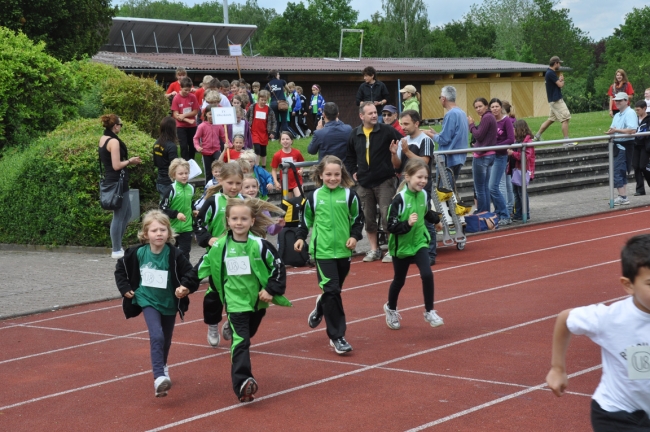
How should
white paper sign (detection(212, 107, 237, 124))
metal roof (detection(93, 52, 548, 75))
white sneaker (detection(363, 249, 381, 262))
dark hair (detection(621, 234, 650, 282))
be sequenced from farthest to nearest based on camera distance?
1. metal roof (detection(93, 52, 548, 75))
2. white paper sign (detection(212, 107, 237, 124))
3. white sneaker (detection(363, 249, 381, 262))
4. dark hair (detection(621, 234, 650, 282))

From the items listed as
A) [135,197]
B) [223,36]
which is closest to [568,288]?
[135,197]

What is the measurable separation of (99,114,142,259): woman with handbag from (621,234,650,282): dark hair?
10826 millimetres

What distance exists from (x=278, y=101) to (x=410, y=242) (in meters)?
16.5

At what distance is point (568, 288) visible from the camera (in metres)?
10.7

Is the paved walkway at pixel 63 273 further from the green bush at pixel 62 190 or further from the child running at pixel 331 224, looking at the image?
the child running at pixel 331 224

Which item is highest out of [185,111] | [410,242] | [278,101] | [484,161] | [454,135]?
[278,101]

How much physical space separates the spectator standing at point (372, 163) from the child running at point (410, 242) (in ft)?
11.7

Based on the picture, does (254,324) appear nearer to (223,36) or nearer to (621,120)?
(621,120)

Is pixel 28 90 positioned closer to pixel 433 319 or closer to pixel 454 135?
pixel 454 135

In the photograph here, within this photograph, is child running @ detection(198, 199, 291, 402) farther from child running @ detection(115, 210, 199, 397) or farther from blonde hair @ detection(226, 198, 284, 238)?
child running @ detection(115, 210, 199, 397)

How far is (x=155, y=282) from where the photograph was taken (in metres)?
7.20

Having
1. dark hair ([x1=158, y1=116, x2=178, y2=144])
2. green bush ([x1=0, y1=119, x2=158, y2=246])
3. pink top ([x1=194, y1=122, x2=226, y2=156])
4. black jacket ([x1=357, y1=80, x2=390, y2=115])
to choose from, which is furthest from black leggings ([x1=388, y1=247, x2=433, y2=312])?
black jacket ([x1=357, y1=80, x2=390, y2=115])

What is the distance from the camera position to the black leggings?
352 inches

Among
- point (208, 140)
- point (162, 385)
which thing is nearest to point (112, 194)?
point (208, 140)
